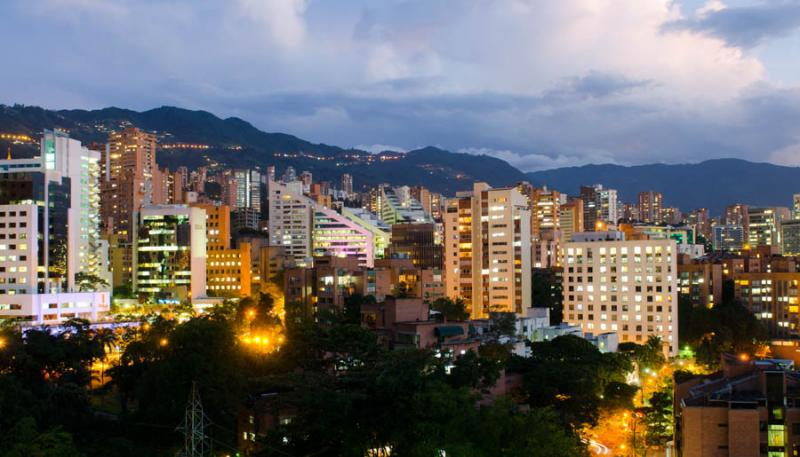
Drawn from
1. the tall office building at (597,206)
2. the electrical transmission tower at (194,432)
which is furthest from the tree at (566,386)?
the tall office building at (597,206)

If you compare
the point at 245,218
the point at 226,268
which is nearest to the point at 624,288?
the point at 226,268

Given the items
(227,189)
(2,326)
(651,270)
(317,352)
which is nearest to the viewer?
(317,352)

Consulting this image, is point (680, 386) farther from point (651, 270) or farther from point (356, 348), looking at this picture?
point (651, 270)

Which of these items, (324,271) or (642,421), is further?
(324,271)

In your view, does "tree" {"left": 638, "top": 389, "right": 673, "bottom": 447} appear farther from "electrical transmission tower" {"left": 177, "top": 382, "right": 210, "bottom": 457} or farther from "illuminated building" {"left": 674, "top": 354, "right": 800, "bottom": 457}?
"electrical transmission tower" {"left": 177, "top": 382, "right": 210, "bottom": 457}

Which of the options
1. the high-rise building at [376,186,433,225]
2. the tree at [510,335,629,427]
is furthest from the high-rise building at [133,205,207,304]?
the high-rise building at [376,186,433,225]

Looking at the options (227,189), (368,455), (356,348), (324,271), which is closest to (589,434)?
(356,348)
